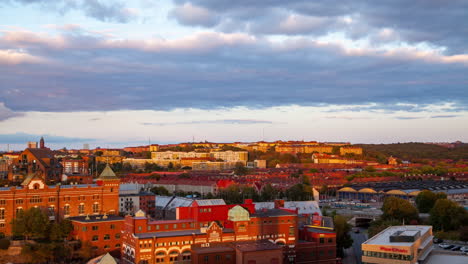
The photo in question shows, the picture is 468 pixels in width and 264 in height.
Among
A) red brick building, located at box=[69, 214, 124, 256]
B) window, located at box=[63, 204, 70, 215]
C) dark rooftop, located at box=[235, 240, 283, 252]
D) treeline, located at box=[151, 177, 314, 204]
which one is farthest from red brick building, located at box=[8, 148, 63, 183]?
dark rooftop, located at box=[235, 240, 283, 252]

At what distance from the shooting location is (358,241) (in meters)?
67.0

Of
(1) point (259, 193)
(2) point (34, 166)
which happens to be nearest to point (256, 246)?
(2) point (34, 166)

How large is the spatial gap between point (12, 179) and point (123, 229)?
27.2 meters

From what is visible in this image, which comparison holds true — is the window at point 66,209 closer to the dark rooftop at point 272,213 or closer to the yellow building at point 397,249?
the dark rooftop at point 272,213

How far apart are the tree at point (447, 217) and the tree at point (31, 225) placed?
4757 cm

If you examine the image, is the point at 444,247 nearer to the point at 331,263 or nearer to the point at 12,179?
the point at 331,263

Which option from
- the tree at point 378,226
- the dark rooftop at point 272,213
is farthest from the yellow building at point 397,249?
the tree at point 378,226

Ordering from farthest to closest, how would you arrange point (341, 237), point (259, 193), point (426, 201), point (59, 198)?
point (259, 193)
point (426, 201)
point (341, 237)
point (59, 198)

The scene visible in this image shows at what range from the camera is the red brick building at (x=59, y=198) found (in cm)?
5356

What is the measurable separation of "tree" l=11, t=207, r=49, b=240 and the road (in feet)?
101

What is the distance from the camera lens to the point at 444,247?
56969mm

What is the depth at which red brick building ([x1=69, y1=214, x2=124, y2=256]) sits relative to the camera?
170 feet

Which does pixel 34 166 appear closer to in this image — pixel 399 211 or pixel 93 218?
pixel 93 218

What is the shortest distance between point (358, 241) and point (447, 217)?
12814 mm
